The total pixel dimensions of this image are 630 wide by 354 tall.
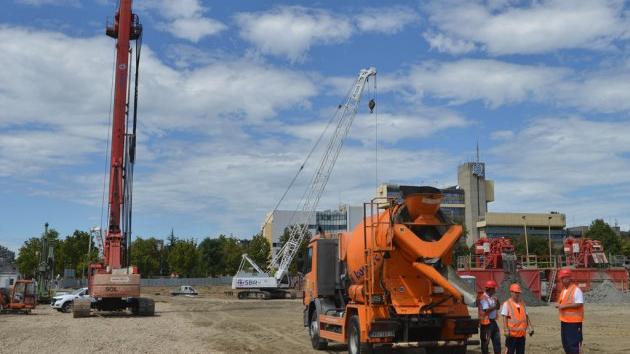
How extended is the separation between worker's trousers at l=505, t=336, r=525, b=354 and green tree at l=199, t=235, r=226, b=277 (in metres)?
111

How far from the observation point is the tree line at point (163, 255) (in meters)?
84.1

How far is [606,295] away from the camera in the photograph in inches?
1780

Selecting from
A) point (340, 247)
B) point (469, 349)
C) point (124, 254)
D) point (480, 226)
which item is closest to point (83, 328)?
point (124, 254)

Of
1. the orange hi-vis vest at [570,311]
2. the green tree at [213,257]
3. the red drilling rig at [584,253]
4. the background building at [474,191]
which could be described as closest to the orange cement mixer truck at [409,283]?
the orange hi-vis vest at [570,311]

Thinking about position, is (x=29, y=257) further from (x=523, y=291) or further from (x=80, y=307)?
(x=523, y=291)

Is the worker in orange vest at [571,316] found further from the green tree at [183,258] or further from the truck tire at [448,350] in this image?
the green tree at [183,258]

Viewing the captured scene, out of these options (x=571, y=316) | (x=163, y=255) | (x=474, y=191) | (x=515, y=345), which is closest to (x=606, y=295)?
(x=515, y=345)

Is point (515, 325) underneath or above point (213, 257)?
underneath

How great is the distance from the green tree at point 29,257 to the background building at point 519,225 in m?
107

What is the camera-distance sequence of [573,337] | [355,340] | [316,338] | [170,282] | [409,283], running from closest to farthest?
[573,337]
[409,283]
[355,340]
[316,338]
[170,282]

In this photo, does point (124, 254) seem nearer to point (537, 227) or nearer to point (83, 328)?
point (83, 328)

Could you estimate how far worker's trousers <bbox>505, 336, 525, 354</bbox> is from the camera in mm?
11516

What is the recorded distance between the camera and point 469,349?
55.5 ft

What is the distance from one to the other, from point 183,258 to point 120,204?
67369 millimetres
